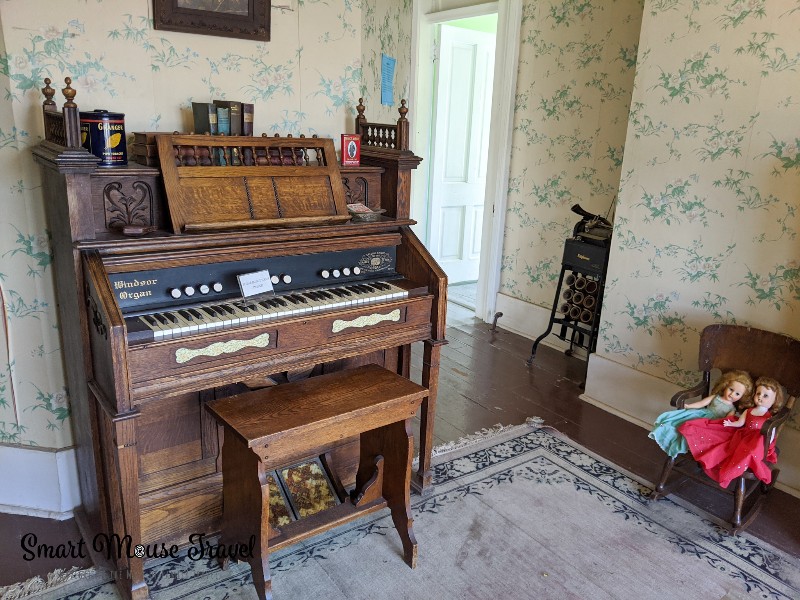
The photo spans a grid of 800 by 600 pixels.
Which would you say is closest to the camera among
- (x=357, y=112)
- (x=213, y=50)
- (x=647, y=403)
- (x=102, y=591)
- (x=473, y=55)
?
(x=102, y=591)

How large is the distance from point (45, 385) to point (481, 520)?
1687 millimetres

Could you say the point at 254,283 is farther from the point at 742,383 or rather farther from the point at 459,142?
the point at 459,142

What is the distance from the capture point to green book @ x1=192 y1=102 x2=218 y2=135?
2252mm

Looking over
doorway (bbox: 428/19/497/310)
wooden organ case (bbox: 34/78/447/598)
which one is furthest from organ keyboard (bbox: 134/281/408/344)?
doorway (bbox: 428/19/497/310)

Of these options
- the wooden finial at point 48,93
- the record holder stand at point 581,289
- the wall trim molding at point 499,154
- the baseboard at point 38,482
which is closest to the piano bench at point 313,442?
the baseboard at point 38,482

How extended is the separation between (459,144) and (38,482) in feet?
13.3

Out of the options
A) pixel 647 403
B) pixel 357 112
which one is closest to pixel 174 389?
pixel 357 112

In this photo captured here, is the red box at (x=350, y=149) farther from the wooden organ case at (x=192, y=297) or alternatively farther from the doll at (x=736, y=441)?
the doll at (x=736, y=441)

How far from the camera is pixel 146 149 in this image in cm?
207

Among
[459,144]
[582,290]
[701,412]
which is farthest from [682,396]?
[459,144]

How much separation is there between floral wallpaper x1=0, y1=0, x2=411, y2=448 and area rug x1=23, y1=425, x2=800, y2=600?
764 mm

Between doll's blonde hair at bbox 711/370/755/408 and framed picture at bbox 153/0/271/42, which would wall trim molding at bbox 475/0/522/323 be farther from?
framed picture at bbox 153/0/271/42

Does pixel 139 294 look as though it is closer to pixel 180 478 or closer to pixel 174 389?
pixel 174 389

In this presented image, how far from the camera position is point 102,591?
1996mm
